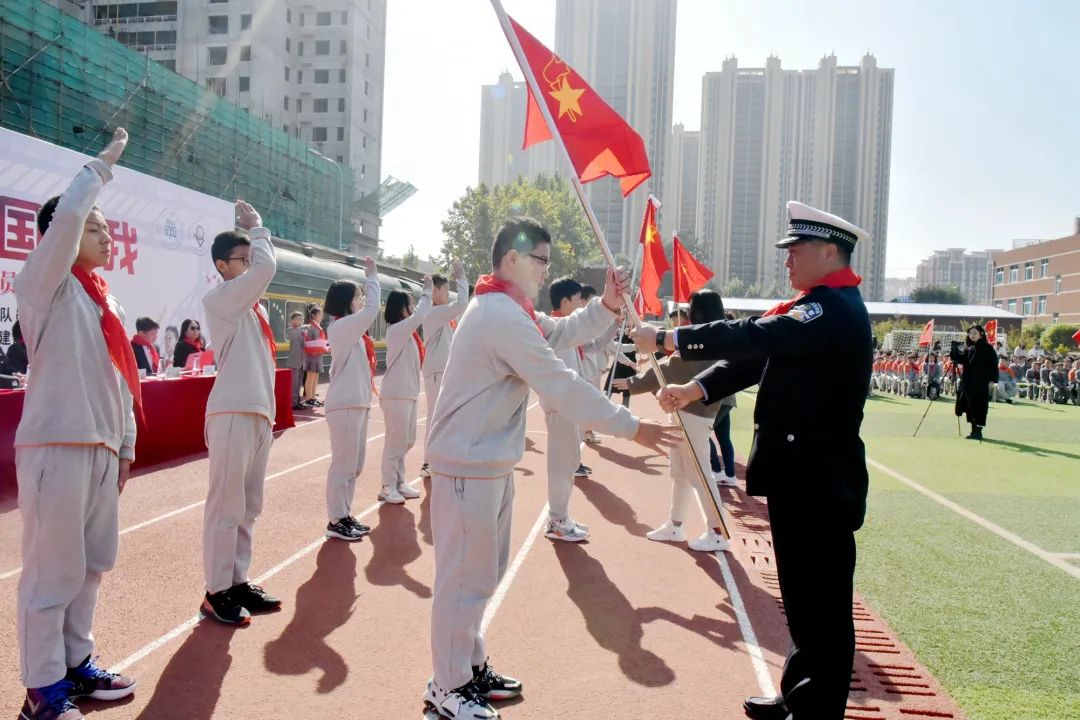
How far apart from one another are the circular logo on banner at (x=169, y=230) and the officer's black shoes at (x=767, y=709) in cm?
1144

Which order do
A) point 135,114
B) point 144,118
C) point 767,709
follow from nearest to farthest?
→ point 767,709, point 135,114, point 144,118

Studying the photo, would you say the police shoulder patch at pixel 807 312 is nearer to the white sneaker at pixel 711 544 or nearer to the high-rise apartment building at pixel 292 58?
the white sneaker at pixel 711 544

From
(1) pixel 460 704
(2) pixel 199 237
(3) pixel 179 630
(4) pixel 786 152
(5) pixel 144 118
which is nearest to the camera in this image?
(1) pixel 460 704

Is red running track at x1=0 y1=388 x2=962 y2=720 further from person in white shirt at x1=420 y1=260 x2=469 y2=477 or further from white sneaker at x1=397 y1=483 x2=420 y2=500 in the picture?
person in white shirt at x1=420 y1=260 x2=469 y2=477

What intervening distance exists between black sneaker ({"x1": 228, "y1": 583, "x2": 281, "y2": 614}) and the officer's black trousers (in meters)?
2.93

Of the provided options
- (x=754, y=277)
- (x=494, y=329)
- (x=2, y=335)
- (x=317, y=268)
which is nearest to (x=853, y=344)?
(x=494, y=329)

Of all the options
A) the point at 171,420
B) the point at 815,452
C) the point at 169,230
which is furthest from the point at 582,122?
the point at 169,230

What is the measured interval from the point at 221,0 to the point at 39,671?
57.0 m

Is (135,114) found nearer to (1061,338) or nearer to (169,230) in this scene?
(169,230)

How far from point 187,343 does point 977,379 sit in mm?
13717

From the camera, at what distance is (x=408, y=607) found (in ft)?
15.1

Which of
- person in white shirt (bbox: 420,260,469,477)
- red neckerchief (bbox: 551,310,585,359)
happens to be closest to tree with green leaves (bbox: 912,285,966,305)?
red neckerchief (bbox: 551,310,585,359)

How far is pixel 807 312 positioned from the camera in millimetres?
3041

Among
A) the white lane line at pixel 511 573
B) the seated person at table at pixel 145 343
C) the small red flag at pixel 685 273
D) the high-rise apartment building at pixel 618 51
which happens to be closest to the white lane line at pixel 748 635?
the white lane line at pixel 511 573
